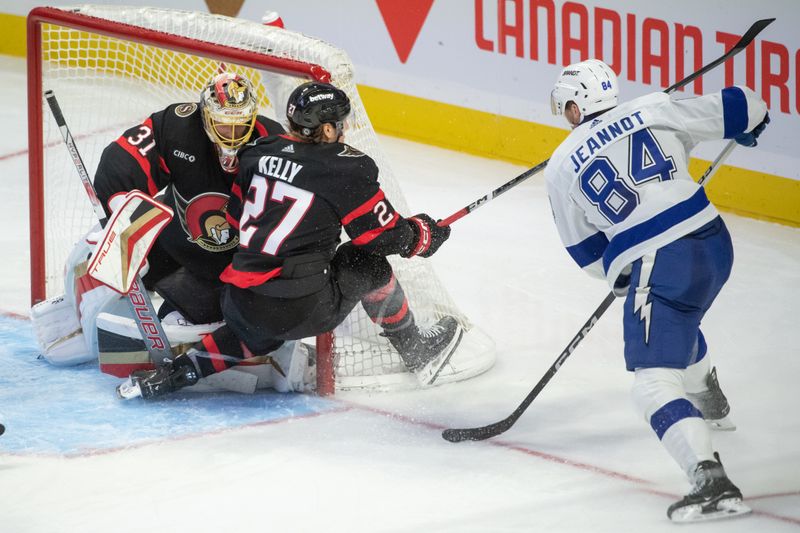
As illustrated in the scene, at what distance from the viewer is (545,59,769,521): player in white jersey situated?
116 inches

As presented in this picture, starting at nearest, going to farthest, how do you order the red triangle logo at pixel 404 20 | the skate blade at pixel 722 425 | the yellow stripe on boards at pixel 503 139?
the skate blade at pixel 722 425
the yellow stripe on boards at pixel 503 139
the red triangle logo at pixel 404 20

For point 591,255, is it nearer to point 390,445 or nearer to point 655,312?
point 655,312

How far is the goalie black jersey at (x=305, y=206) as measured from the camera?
3311 mm

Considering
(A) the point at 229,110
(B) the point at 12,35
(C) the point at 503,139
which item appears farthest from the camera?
(B) the point at 12,35

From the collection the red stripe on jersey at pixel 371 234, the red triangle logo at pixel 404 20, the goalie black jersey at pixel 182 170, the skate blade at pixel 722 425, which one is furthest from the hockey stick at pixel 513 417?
the red triangle logo at pixel 404 20

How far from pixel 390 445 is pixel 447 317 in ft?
2.09

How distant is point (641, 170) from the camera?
3.10 m

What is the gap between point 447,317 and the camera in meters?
3.95

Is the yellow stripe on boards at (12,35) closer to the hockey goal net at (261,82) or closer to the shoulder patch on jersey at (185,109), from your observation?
the hockey goal net at (261,82)

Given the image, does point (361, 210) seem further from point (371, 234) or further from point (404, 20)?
point (404, 20)

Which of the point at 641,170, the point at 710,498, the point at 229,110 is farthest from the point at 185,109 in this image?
the point at 710,498

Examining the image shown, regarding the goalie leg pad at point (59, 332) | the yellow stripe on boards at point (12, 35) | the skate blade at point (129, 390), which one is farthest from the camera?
the yellow stripe on boards at point (12, 35)

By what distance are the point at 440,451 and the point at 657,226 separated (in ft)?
2.72

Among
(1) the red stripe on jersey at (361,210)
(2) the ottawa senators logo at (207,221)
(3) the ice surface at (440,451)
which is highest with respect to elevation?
(1) the red stripe on jersey at (361,210)
